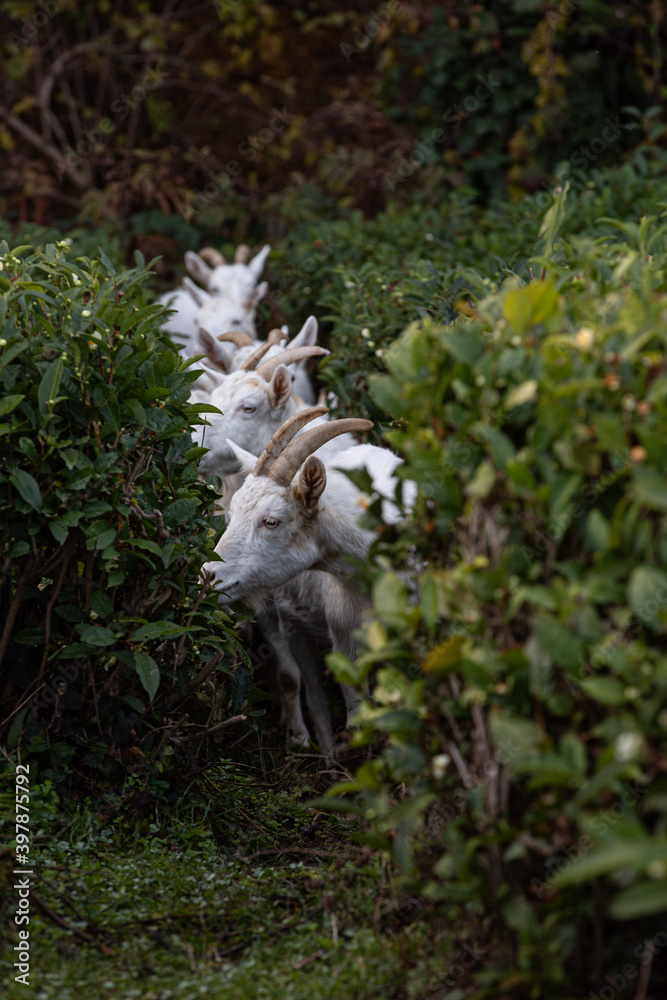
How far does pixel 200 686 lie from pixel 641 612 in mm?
2197

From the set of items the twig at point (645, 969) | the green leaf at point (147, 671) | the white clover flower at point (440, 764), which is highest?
the white clover flower at point (440, 764)

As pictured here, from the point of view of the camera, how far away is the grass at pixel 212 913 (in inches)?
107

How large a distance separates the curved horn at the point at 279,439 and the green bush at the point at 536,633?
1.69 meters

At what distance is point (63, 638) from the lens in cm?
357

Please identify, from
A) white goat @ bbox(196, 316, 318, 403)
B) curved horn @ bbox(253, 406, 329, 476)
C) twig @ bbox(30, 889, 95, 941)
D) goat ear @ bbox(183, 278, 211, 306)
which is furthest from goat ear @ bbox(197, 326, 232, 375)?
twig @ bbox(30, 889, 95, 941)

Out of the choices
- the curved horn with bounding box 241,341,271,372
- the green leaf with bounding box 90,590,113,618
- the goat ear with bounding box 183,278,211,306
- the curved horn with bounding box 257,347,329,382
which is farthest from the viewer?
the goat ear with bounding box 183,278,211,306

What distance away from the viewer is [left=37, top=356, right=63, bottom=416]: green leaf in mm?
3240

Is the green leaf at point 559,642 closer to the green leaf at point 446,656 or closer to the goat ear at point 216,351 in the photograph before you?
the green leaf at point 446,656

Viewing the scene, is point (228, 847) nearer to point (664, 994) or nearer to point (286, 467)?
point (286, 467)

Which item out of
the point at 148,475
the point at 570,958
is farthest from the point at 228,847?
the point at 570,958

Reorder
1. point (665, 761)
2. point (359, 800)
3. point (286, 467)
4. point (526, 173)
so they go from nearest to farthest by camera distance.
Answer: point (665, 761)
point (359, 800)
point (286, 467)
point (526, 173)

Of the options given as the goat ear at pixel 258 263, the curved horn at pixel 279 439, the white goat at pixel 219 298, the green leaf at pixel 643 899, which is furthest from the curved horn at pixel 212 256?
the green leaf at pixel 643 899

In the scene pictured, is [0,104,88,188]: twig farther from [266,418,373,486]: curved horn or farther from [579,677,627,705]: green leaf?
[579,677,627,705]: green leaf

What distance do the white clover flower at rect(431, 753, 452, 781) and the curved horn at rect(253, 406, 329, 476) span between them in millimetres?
2002
